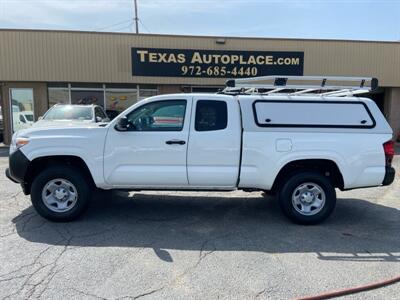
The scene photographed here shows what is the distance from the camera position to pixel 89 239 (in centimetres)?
477

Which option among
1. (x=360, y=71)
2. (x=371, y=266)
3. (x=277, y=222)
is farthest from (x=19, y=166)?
(x=360, y=71)

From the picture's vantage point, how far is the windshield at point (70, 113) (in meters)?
10.9

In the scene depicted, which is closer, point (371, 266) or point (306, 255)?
point (371, 266)

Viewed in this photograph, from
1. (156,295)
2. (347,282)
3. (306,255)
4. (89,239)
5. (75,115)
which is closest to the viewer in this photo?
(156,295)

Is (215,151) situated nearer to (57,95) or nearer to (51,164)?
(51,164)

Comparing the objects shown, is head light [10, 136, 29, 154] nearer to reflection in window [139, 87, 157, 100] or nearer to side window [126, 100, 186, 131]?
side window [126, 100, 186, 131]

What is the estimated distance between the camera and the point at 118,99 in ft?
55.4

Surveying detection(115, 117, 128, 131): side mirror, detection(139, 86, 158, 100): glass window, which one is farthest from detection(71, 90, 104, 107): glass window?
detection(115, 117, 128, 131): side mirror

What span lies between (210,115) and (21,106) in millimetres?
13521

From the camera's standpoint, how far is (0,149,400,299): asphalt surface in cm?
354

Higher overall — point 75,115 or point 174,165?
point 75,115

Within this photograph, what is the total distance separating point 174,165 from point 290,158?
65.6 inches

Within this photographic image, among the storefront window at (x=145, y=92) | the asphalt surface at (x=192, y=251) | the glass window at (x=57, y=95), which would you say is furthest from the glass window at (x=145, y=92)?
the asphalt surface at (x=192, y=251)

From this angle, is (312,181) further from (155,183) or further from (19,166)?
(19,166)
